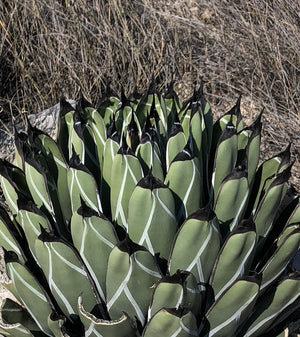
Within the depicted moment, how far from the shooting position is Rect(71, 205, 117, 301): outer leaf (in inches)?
56.5

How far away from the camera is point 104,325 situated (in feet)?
4.71

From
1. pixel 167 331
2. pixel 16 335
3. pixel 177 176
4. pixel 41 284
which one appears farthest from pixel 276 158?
pixel 16 335

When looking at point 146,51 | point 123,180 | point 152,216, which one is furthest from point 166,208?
point 146,51

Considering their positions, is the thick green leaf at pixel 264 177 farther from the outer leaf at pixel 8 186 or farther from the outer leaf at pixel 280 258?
the outer leaf at pixel 8 186

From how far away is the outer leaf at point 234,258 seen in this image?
4.75 ft

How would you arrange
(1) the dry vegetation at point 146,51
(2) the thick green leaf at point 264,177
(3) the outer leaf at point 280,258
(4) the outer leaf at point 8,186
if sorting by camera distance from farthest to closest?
(1) the dry vegetation at point 146,51 → (2) the thick green leaf at point 264,177 → (4) the outer leaf at point 8,186 → (3) the outer leaf at point 280,258

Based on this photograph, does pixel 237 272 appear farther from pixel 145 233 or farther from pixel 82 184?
pixel 82 184

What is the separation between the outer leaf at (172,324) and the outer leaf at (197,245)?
0.15 m

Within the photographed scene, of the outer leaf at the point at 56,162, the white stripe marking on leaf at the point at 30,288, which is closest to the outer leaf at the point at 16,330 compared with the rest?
the white stripe marking on leaf at the point at 30,288

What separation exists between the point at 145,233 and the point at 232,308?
287mm

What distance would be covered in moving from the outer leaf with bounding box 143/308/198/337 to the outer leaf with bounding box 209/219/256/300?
150 millimetres

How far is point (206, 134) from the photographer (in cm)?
179

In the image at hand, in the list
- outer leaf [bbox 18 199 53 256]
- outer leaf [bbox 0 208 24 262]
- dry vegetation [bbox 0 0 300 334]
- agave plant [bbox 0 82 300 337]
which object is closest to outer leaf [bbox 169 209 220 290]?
agave plant [bbox 0 82 300 337]

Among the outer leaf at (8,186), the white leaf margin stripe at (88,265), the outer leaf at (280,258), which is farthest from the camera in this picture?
the outer leaf at (8,186)
